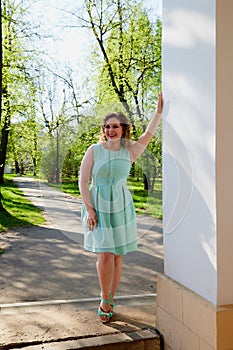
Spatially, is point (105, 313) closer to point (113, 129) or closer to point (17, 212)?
point (113, 129)

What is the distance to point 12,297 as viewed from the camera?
2.78m

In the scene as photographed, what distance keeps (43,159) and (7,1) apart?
27.4 feet

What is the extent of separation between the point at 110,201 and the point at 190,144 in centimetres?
63

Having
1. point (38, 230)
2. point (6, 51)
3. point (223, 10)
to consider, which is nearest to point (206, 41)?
point (223, 10)

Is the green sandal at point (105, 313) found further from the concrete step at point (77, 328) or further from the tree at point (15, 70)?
the tree at point (15, 70)

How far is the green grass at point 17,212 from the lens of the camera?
22.5 ft

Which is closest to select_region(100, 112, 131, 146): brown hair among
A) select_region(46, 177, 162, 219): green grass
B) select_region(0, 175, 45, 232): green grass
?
select_region(46, 177, 162, 219): green grass

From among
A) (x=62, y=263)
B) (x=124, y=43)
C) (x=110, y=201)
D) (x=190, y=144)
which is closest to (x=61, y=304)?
(x=110, y=201)

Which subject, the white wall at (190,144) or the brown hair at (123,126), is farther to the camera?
the brown hair at (123,126)

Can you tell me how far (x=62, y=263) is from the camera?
4.04 meters

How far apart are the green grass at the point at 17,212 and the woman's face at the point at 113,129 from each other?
4.52 metres

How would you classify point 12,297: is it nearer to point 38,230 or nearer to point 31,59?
point 38,230

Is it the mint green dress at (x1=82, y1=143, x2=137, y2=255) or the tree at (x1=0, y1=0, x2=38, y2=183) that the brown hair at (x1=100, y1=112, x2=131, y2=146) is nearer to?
the mint green dress at (x1=82, y1=143, x2=137, y2=255)

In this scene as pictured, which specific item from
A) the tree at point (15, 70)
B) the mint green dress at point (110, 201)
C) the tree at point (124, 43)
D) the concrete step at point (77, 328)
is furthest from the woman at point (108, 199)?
the tree at point (124, 43)
